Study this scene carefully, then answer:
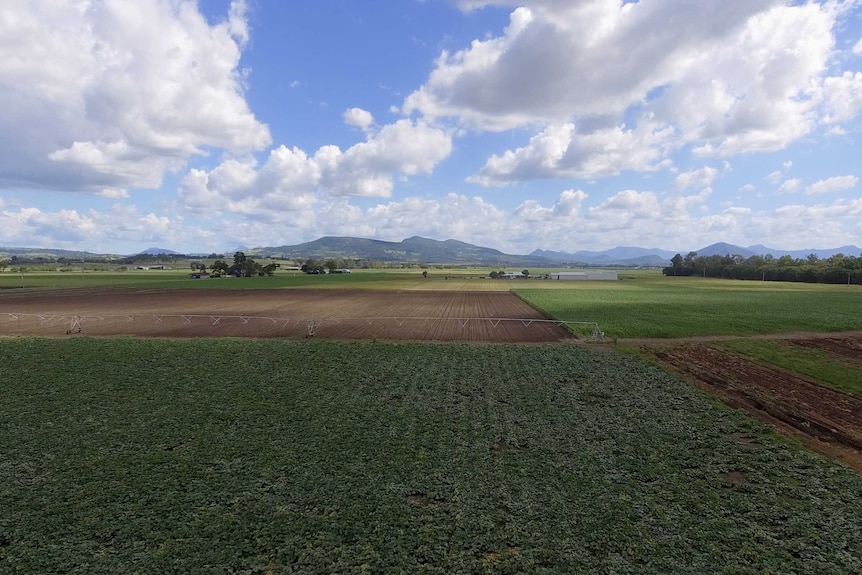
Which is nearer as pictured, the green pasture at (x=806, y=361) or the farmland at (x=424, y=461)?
the farmland at (x=424, y=461)

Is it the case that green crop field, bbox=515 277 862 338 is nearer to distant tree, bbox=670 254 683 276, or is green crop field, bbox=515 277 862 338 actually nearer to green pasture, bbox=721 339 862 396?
green pasture, bbox=721 339 862 396

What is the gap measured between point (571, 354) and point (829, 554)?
716 inches

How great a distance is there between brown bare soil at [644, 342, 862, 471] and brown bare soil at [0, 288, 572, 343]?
34.2ft

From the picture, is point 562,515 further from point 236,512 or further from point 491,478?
point 236,512

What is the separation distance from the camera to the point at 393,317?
147 ft

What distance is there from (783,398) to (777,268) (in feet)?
467

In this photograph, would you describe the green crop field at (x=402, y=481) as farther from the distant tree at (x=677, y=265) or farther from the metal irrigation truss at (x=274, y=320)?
the distant tree at (x=677, y=265)

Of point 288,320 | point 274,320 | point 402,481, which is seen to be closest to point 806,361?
point 402,481

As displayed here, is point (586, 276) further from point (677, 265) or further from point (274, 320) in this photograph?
point (274, 320)

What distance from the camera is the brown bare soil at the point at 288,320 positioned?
34.8 metres

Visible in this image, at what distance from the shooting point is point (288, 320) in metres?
41.2

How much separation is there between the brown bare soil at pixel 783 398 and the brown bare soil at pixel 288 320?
1041 centimetres

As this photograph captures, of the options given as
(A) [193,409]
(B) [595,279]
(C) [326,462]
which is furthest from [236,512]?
(B) [595,279]

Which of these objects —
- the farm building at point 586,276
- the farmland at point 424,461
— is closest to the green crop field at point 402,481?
the farmland at point 424,461
